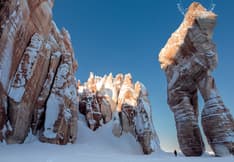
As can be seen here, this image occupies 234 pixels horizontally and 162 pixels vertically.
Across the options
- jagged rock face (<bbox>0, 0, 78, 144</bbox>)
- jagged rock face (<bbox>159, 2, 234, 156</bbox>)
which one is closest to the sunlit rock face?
jagged rock face (<bbox>0, 0, 78, 144</bbox>)

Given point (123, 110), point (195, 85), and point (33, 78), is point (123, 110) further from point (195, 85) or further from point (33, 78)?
point (33, 78)

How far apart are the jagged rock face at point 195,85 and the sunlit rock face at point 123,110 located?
13952mm

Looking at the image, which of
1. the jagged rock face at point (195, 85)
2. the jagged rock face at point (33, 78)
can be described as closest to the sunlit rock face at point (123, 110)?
the jagged rock face at point (33, 78)

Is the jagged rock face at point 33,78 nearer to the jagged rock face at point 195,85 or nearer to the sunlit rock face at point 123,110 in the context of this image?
the sunlit rock face at point 123,110

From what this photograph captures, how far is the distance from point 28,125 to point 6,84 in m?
4.59

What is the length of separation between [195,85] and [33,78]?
14.9m

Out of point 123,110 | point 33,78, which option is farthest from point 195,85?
point 123,110

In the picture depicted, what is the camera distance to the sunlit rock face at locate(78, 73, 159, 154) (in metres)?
29.0

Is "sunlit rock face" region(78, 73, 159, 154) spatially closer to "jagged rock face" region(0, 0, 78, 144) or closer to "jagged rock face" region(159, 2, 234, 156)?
"jagged rock face" region(0, 0, 78, 144)

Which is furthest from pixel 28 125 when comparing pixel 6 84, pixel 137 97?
pixel 137 97

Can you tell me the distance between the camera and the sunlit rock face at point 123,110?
29031 millimetres

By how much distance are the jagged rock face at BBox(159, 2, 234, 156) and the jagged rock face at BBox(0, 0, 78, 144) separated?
11.4 m

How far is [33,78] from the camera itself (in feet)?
57.6

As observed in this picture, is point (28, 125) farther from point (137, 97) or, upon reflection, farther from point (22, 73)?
point (137, 97)
